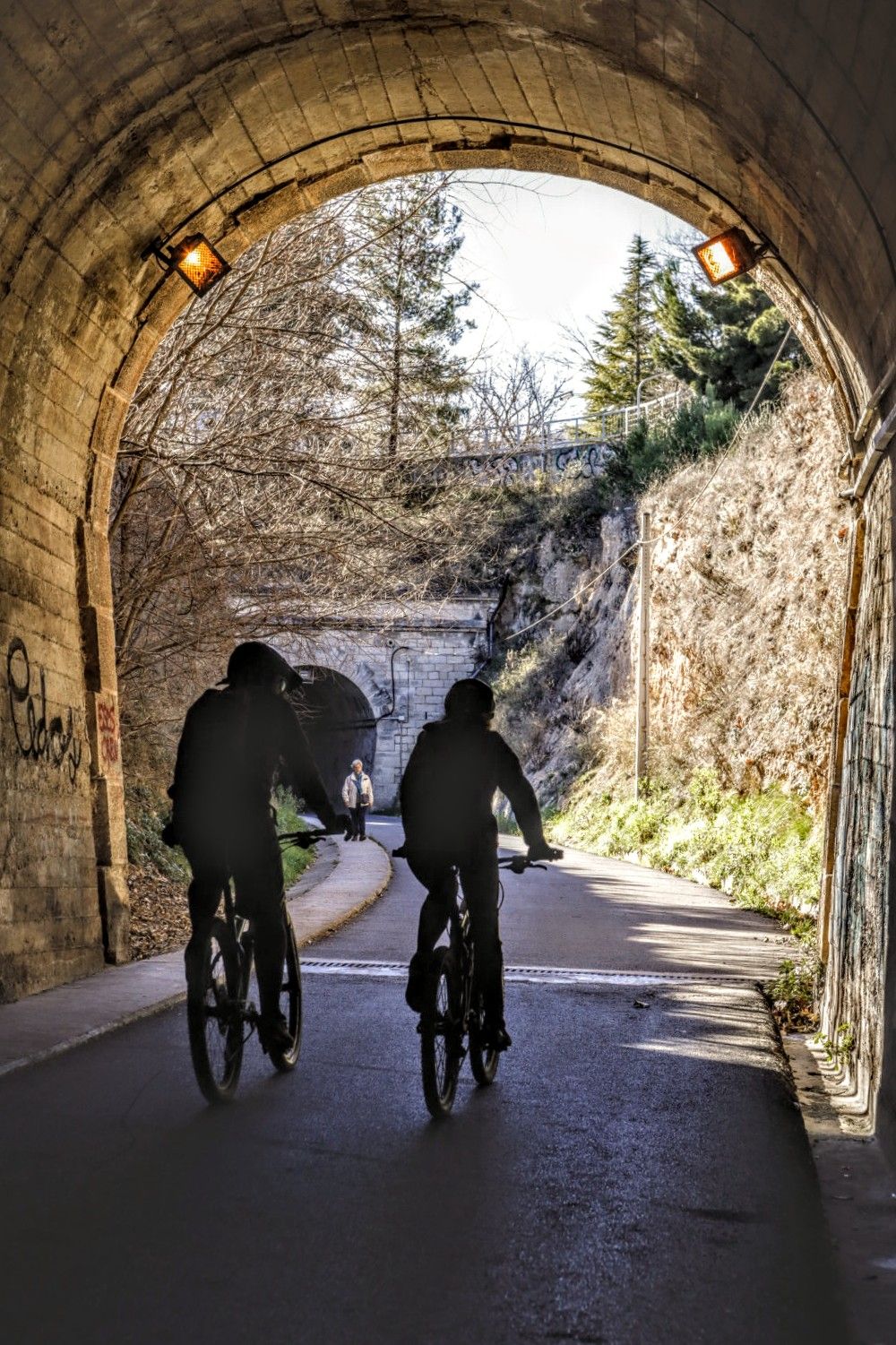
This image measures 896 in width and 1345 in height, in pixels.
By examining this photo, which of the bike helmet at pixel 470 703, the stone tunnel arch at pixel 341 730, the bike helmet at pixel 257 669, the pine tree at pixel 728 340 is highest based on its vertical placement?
the pine tree at pixel 728 340

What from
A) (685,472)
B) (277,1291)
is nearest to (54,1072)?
(277,1291)

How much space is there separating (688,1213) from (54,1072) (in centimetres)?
306

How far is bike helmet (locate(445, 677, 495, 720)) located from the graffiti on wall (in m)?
3.29

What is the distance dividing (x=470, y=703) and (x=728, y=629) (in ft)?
64.4

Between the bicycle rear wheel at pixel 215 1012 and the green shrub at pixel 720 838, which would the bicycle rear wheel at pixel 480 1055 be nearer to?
the bicycle rear wheel at pixel 215 1012

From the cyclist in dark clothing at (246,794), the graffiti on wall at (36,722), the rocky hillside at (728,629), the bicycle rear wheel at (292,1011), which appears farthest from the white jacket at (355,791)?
the cyclist in dark clothing at (246,794)

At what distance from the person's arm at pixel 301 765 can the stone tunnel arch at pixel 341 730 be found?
129 ft

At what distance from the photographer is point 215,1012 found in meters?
5.75

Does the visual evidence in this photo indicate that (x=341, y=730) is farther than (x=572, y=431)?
Yes

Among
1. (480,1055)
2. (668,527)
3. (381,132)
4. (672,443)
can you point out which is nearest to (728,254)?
(381,132)

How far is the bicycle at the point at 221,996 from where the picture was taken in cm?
564

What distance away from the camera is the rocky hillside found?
2061 cm

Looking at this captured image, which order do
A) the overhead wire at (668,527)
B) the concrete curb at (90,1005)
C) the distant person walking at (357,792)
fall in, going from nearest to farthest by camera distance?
the concrete curb at (90,1005) < the overhead wire at (668,527) < the distant person walking at (357,792)

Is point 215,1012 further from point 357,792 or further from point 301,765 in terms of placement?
point 357,792
